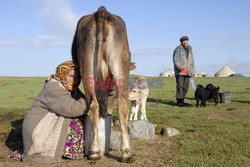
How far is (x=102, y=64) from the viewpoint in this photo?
16.2ft

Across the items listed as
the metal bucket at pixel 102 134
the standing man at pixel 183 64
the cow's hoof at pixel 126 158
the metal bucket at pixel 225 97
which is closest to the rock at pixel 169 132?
the metal bucket at pixel 102 134

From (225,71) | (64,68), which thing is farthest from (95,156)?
(225,71)

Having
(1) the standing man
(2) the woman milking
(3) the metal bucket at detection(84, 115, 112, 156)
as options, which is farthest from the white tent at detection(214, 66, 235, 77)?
(2) the woman milking

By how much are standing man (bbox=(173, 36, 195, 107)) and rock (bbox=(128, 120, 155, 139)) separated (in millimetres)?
6898

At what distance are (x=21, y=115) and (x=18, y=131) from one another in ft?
9.34

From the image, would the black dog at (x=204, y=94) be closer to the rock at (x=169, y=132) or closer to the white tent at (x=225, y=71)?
the rock at (x=169, y=132)

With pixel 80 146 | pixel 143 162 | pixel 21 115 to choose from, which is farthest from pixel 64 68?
pixel 21 115

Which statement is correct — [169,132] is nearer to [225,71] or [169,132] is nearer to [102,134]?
[102,134]

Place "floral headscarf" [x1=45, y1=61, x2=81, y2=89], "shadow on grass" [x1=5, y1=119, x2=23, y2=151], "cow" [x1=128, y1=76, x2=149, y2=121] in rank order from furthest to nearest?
"cow" [x1=128, y1=76, x2=149, y2=121], "shadow on grass" [x1=5, y1=119, x2=23, y2=151], "floral headscarf" [x1=45, y1=61, x2=81, y2=89]

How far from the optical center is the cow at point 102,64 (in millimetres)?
4844

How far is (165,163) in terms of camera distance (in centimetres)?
479

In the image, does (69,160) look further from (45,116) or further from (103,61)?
(103,61)

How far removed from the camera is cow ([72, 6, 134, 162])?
4.84 m

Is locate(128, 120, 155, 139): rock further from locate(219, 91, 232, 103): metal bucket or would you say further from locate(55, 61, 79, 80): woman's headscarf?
locate(219, 91, 232, 103): metal bucket
